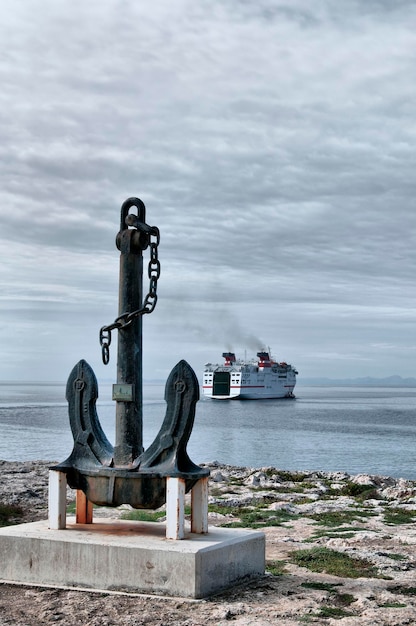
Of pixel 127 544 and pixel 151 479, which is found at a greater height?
pixel 151 479

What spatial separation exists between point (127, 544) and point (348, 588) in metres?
2.00

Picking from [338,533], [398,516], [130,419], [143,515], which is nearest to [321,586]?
[130,419]

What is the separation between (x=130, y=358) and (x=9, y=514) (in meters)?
4.87

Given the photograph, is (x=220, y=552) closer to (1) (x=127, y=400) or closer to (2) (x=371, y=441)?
(1) (x=127, y=400)

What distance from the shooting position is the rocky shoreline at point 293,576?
21.6ft

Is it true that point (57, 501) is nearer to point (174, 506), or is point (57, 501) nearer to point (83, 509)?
point (83, 509)

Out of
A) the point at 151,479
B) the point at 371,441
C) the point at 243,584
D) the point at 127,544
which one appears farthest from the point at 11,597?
the point at 371,441

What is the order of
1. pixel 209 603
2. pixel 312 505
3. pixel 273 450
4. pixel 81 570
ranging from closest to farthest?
1. pixel 209 603
2. pixel 81 570
3. pixel 312 505
4. pixel 273 450

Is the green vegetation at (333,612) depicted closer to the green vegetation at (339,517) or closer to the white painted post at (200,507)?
the white painted post at (200,507)

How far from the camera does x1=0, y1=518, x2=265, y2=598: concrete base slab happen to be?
7.12m

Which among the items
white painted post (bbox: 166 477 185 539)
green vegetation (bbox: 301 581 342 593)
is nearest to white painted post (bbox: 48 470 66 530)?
white painted post (bbox: 166 477 185 539)

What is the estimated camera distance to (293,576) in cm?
805

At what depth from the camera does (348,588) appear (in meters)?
7.54

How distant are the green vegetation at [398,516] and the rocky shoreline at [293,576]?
1 centimetres
